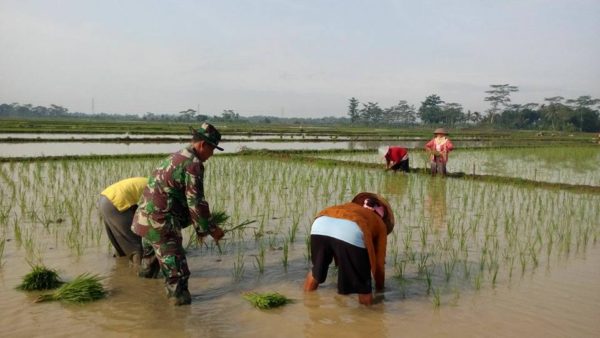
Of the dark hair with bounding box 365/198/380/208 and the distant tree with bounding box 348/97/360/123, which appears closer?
the dark hair with bounding box 365/198/380/208

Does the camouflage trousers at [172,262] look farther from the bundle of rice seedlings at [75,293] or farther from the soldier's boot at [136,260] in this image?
A: the soldier's boot at [136,260]

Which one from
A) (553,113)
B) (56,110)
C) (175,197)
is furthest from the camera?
(56,110)


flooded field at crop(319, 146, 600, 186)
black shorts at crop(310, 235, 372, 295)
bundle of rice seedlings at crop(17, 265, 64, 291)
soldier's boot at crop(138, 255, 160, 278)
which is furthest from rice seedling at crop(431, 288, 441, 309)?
flooded field at crop(319, 146, 600, 186)

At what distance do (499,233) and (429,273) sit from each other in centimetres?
163

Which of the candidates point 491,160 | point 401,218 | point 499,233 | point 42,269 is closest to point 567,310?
point 499,233

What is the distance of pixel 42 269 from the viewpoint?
319cm

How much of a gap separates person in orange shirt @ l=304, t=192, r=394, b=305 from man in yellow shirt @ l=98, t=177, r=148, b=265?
4.93 ft

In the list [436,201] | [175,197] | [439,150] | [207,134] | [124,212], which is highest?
[207,134]

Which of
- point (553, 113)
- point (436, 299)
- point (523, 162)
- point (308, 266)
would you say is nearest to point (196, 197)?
point (308, 266)

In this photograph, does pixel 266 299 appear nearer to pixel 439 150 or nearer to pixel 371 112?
pixel 439 150

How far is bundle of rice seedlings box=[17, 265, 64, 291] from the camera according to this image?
3141 millimetres

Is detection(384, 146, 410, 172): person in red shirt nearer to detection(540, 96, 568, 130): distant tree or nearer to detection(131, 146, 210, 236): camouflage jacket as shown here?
detection(131, 146, 210, 236): camouflage jacket

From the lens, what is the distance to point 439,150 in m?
9.16

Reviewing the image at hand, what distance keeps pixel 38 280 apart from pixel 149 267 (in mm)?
696
